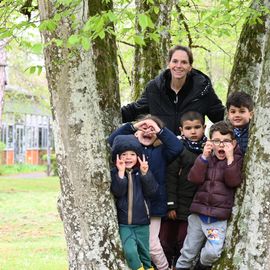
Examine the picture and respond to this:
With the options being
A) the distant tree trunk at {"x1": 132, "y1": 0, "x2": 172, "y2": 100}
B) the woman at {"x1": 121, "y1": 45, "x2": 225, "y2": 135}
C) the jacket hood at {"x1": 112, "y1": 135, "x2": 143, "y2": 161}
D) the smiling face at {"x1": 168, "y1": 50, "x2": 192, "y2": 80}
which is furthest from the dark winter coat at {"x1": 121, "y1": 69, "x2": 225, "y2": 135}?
the distant tree trunk at {"x1": 132, "y1": 0, "x2": 172, "y2": 100}

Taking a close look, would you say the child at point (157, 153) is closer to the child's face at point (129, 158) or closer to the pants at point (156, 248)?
the pants at point (156, 248)

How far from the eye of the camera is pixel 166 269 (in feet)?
17.4

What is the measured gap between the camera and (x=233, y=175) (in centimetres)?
470

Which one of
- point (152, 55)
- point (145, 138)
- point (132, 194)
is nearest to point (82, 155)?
point (132, 194)

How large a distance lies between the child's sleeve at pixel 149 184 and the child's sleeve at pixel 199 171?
13.0 inches

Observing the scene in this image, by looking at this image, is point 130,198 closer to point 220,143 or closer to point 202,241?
point 202,241

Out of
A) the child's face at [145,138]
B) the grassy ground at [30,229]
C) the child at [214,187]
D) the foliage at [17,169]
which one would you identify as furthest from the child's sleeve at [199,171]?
the foliage at [17,169]

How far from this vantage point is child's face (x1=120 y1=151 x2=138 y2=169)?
498cm

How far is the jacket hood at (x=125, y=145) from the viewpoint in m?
4.97

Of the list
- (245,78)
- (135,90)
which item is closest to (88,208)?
(245,78)

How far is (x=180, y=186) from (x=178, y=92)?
98cm

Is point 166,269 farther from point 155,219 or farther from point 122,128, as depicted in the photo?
point 122,128

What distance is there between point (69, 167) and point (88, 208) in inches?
15.2

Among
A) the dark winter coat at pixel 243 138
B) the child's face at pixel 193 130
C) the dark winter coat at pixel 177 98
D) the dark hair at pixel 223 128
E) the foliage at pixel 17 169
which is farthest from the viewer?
the foliage at pixel 17 169
